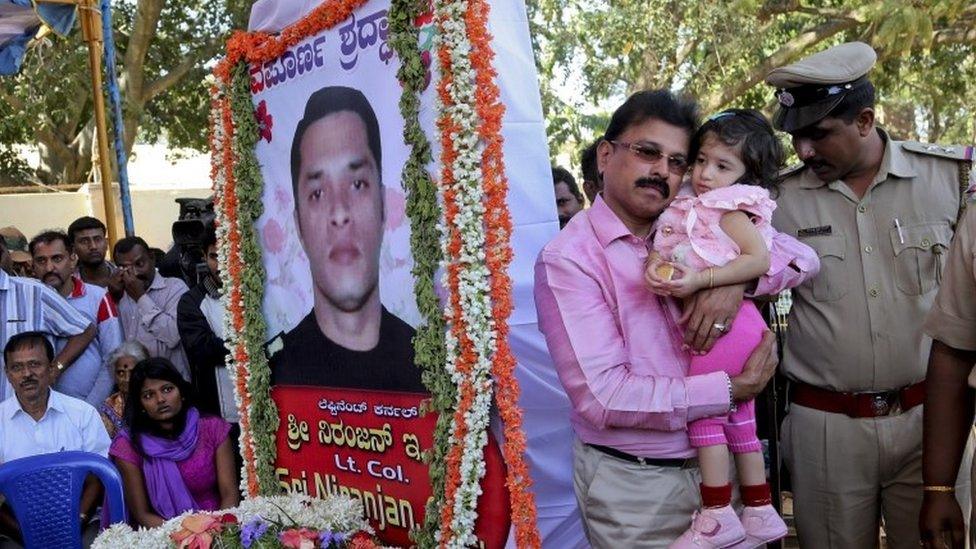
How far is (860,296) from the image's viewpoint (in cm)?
322

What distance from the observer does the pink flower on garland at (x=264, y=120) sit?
4285mm

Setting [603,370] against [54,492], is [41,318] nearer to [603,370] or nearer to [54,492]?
[54,492]

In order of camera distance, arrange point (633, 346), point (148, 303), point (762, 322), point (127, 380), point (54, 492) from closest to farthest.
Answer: point (633, 346) → point (762, 322) → point (54, 492) → point (127, 380) → point (148, 303)

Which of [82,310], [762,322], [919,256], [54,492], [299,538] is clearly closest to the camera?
[762,322]

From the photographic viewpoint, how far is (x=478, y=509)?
3.35 m

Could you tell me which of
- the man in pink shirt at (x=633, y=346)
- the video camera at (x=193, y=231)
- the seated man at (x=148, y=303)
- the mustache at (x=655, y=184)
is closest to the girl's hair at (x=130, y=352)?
the seated man at (x=148, y=303)

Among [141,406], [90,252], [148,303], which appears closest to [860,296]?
[141,406]

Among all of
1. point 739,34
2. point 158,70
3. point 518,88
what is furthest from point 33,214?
point 518,88

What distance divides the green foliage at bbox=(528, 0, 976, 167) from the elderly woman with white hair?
28.9ft

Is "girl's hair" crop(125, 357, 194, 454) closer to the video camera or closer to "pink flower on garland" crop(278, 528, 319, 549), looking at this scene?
the video camera

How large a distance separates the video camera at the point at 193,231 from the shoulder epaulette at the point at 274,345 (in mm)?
1497

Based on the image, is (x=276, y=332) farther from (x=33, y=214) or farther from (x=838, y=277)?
(x=33, y=214)

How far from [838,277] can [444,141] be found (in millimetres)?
1297

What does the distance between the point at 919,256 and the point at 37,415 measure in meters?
4.06
